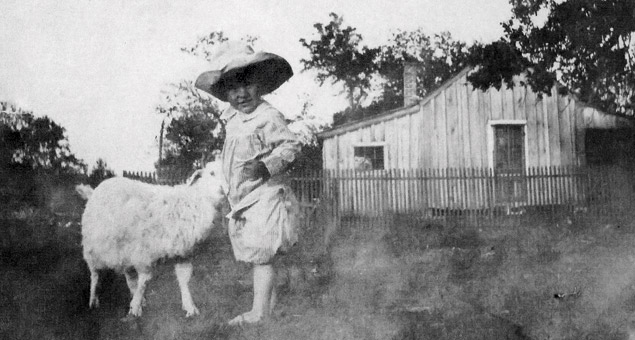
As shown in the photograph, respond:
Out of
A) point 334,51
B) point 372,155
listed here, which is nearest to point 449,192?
point 372,155

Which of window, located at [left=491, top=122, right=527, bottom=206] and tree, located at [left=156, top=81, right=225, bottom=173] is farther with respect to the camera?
window, located at [left=491, top=122, right=527, bottom=206]

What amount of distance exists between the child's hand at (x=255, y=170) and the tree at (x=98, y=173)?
181 cm

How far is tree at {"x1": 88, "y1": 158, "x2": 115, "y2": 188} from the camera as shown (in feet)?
13.3

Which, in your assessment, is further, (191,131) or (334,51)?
(191,131)

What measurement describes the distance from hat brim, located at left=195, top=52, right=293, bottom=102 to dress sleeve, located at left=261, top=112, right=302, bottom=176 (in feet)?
0.93

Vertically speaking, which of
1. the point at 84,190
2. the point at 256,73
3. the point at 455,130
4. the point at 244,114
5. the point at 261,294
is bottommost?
the point at 261,294

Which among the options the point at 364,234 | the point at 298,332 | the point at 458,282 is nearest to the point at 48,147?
the point at 298,332

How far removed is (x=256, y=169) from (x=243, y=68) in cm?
61

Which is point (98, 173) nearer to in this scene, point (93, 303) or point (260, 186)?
point (93, 303)

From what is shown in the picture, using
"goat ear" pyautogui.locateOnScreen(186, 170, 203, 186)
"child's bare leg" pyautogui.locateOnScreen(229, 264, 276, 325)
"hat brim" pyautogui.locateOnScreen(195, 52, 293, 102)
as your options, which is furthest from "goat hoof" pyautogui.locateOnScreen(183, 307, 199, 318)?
"hat brim" pyautogui.locateOnScreen(195, 52, 293, 102)

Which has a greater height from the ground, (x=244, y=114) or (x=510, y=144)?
(x=510, y=144)

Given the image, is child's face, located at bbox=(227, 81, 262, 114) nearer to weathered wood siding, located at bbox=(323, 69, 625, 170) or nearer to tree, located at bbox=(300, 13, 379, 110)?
tree, located at bbox=(300, 13, 379, 110)

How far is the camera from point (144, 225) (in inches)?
138

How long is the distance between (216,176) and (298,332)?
1.37 metres
